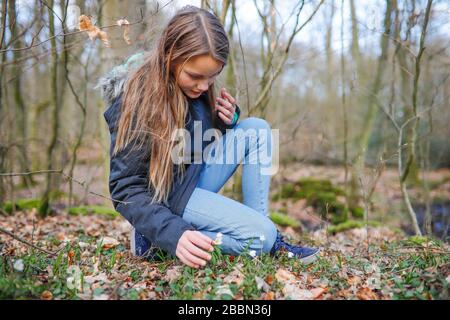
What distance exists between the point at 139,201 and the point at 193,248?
426 millimetres

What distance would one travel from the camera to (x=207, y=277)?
83.6 inches

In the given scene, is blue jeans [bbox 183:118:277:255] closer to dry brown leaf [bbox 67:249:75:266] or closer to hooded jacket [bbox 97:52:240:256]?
hooded jacket [bbox 97:52:240:256]

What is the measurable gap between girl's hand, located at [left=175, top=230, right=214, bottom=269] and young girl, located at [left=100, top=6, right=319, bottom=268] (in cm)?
1

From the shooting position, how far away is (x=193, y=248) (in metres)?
2.17

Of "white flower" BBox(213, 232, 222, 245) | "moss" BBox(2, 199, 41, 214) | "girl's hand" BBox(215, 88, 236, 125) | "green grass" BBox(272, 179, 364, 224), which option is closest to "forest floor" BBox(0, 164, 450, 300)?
"white flower" BBox(213, 232, 222, 245)

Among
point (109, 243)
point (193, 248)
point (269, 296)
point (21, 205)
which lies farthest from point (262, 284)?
point (21, 205)

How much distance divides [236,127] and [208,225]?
2.40 ft

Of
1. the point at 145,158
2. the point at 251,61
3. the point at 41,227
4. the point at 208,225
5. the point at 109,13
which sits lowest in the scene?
the point at 41,227

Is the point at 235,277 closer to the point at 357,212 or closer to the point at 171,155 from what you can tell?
the point at 171,155

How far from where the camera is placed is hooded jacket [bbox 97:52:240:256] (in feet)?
7.44

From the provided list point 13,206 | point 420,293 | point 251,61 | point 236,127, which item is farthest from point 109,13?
point 420,293

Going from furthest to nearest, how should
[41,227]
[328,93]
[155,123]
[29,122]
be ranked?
[328,93] → [29,122] → [41,227] → [155,123]

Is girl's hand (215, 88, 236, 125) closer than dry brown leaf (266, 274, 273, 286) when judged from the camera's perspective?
No
